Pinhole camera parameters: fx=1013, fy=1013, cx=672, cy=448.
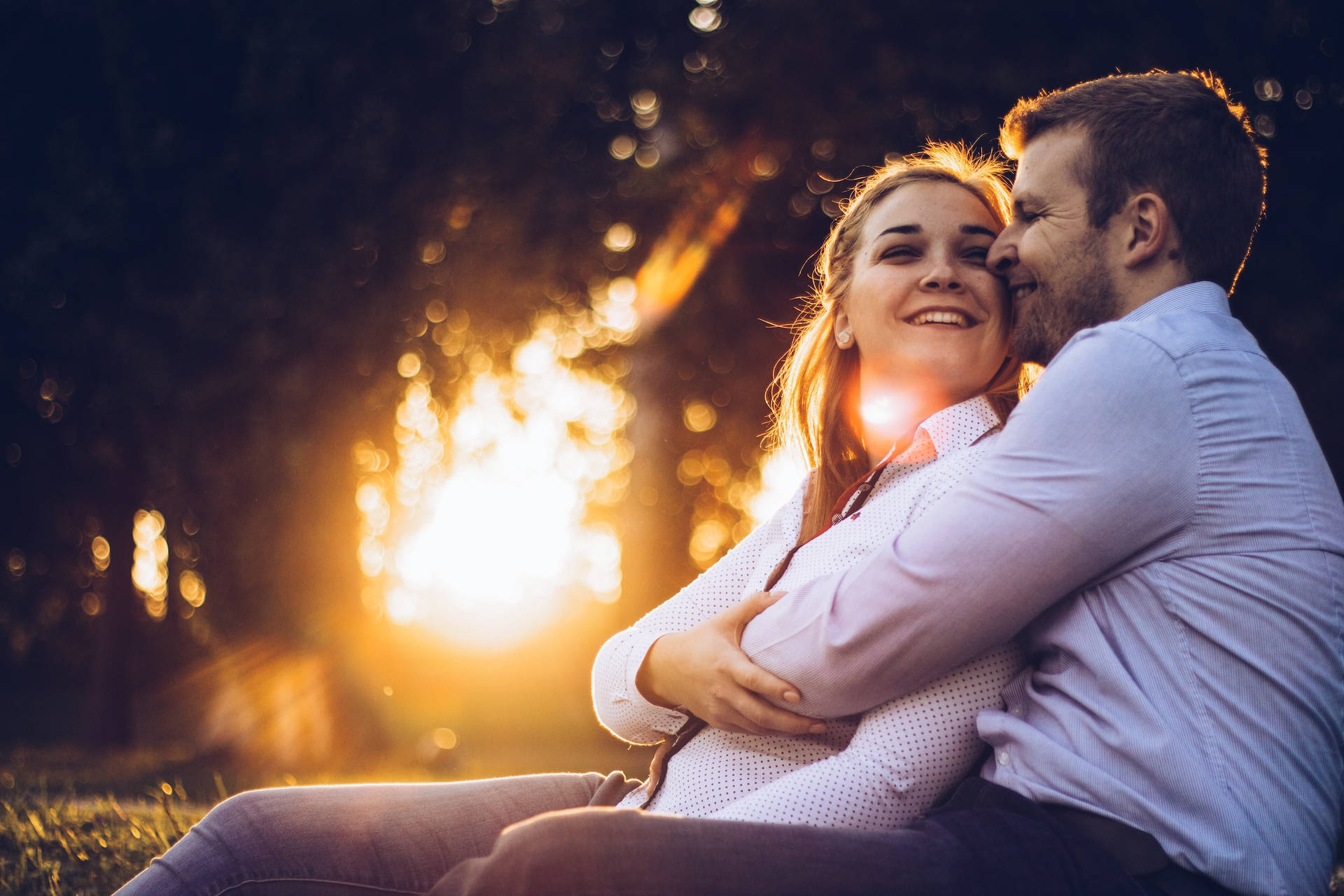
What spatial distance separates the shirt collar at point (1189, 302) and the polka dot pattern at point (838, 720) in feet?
1.49

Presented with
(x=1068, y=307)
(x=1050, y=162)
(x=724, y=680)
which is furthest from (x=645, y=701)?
(x=1050, y=162)

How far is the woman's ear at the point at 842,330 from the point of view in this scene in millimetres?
3340

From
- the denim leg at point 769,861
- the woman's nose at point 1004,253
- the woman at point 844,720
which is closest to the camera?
the denim leg at point 769,861

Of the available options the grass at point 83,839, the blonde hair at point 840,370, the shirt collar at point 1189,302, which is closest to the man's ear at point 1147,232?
the shirt collar at point 1189,302

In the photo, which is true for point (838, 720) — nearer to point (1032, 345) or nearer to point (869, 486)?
point (869, 486)

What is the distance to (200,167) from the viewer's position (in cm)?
1022

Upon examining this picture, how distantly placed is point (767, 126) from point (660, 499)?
4.30 meters

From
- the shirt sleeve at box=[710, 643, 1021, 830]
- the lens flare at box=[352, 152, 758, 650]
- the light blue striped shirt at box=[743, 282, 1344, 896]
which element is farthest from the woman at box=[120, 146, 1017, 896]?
the lens flare at box=[352, 152, 758, 650]

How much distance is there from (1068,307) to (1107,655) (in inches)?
39.5

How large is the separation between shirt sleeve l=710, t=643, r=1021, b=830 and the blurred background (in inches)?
268

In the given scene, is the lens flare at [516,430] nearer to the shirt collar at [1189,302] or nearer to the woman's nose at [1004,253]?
the woman's nose at [1004,253]

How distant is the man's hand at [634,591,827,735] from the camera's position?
2125mm

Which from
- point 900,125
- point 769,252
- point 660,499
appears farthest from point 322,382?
point 900,125

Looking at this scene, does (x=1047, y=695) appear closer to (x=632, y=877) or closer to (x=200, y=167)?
(x=632, y=877)
